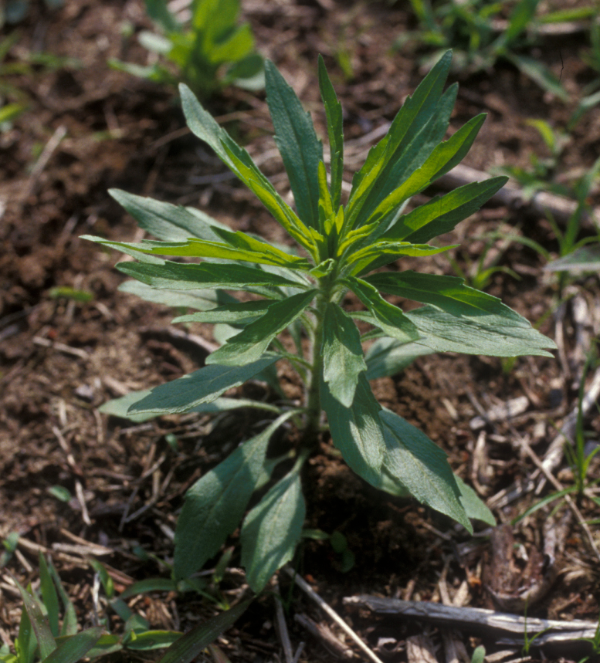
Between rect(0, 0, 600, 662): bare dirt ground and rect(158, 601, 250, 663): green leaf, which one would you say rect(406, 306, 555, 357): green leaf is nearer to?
rect(0, 0, 600, 662): bare dirt ground

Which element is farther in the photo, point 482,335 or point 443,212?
point 443,212

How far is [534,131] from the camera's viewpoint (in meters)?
3.79

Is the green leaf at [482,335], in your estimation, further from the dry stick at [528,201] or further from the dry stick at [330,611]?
the dry stick at [528,201]

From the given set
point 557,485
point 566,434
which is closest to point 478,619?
point 557,485

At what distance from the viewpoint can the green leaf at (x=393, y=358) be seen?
241 cm

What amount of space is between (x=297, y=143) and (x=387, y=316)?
889mm

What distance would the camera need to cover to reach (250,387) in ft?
9.51

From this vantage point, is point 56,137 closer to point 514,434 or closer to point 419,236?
point 419,236

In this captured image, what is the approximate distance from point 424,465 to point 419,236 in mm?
850

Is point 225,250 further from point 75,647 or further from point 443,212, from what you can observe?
point 75,647

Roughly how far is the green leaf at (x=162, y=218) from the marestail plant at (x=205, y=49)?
6.57 feet

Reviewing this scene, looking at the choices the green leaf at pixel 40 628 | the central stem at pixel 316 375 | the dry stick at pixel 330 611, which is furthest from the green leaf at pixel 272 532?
the green leaf at pixel 40 628

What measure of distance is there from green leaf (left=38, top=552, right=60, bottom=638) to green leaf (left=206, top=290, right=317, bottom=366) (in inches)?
51.1

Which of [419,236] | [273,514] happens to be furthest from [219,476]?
[419,236]
